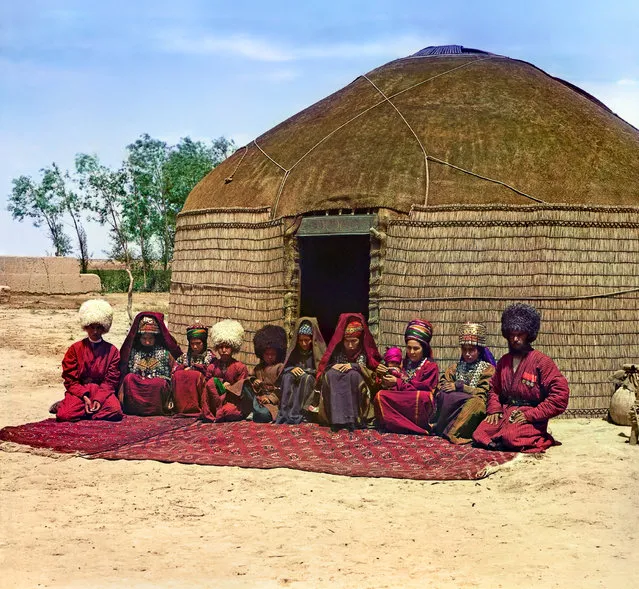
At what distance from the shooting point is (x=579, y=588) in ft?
14.7

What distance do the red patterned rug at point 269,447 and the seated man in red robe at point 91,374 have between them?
0.14m

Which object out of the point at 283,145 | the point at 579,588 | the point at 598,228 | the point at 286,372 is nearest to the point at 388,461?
the point at 286,372

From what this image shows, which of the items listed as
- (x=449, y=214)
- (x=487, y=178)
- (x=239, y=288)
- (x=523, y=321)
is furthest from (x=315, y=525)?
(x=239, y=288)

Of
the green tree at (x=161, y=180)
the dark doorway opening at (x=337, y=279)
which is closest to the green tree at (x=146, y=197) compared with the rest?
the green tree at (x=161, y=180)

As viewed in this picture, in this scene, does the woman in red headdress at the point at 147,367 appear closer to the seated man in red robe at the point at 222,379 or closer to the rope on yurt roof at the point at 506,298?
the seated man in red robe at the point at 222,379

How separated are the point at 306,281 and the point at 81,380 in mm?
4312

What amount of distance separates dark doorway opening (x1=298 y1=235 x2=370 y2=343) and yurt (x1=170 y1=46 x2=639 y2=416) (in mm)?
1040

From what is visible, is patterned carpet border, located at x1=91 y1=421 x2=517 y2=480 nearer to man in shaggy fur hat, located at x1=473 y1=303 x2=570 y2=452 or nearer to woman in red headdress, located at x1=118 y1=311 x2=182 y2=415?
man in shaggy fur hat, located at x1=473 y1=303 x2=570 y2=452

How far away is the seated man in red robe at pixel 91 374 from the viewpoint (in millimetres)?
8250

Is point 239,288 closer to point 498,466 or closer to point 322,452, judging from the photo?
point 322,452

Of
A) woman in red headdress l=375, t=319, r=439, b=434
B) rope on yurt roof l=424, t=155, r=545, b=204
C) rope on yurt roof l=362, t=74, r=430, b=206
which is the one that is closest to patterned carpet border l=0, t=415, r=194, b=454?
woman in red headdress l=375, t=319, r=439, b=434

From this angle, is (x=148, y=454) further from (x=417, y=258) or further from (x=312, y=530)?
(x=417, y=258)

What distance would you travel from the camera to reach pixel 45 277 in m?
22.9

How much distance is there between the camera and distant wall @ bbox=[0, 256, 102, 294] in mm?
22875
